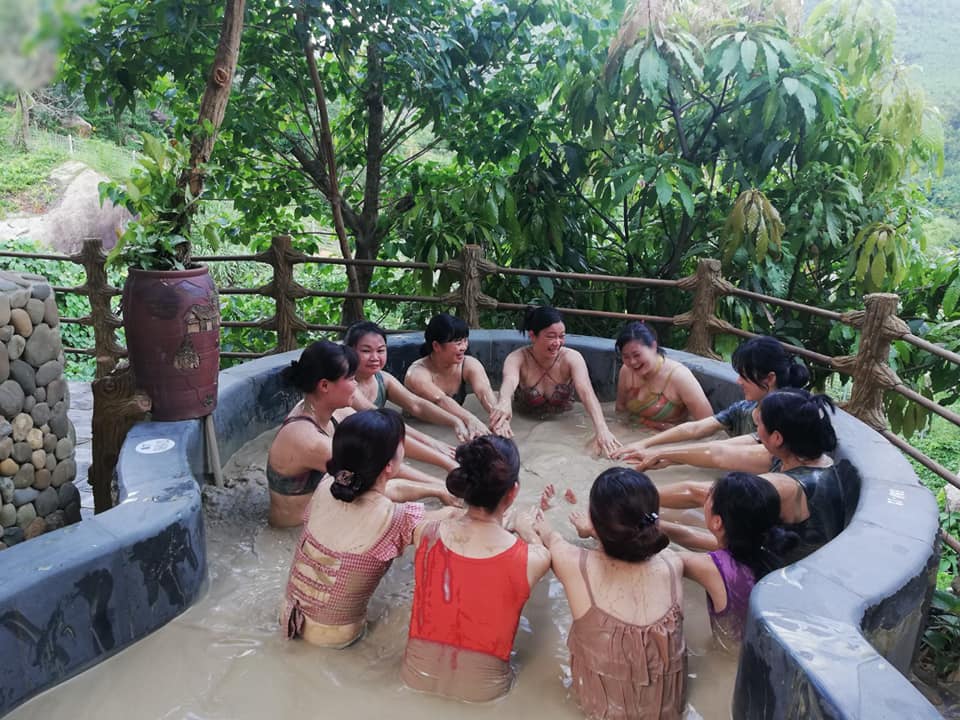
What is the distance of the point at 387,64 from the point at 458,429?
324cm

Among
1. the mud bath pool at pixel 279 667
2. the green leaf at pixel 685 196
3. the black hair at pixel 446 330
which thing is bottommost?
the mud bath pool at pixel 279 667

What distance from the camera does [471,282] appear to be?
5531 mm

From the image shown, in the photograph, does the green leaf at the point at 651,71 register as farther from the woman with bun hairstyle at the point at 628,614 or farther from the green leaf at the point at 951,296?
the woman with bun hairstyle at the point at 628,614

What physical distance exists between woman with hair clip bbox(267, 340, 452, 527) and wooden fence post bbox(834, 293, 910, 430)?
244cm

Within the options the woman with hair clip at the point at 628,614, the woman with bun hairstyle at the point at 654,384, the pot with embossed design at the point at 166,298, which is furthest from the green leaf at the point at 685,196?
the woman with hair clip at the point at 628,614

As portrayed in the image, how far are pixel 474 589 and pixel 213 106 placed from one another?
256cm

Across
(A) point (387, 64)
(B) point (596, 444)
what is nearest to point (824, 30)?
(A) point (387, 64)

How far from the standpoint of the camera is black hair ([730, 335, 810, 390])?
3.45 m

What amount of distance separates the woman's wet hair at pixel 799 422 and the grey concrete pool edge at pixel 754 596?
24cm

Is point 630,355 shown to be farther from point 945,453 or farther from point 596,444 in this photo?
point 945,453

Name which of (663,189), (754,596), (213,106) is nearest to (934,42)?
(663,189)

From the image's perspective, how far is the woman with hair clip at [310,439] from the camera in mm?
3062

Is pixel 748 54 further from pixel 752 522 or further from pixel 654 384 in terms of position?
pixel 752 522

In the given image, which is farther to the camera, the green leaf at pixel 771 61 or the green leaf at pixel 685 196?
the green leaf at pixel 685 196
